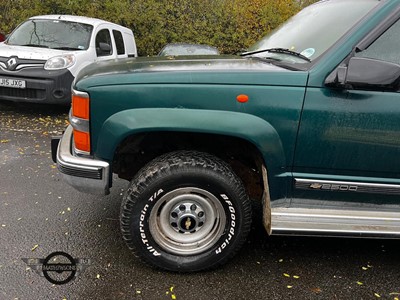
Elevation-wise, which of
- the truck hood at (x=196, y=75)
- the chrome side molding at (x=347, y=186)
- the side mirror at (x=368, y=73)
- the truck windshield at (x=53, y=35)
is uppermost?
the side mirror at (x=368, y=73)

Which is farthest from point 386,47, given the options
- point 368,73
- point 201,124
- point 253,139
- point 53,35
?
point 53,35

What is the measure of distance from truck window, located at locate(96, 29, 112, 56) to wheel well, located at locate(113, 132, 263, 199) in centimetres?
513

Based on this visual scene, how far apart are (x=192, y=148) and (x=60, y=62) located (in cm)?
480

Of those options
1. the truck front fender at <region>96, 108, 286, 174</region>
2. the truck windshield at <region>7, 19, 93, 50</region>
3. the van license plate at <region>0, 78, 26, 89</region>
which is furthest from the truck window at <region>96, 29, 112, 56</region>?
the truck front fender at <region>96, 108, 286, 174</region>

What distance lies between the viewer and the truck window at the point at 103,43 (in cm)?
775

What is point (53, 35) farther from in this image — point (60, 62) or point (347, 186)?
point (347, 186)

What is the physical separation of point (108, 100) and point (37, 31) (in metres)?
5.97

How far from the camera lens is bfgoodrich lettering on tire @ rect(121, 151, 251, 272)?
2686 mm

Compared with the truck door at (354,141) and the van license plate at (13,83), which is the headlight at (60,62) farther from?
the truck door at (354,141)

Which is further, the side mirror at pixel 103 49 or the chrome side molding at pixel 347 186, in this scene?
the side mirror at pixel 103 49

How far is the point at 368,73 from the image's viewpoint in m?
2.42

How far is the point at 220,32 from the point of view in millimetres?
12938

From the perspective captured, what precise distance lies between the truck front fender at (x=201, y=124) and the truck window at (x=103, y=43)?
555cm

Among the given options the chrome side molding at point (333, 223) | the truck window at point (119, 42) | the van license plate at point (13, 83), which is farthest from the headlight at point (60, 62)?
the chrome side molding at point (333, 223)
